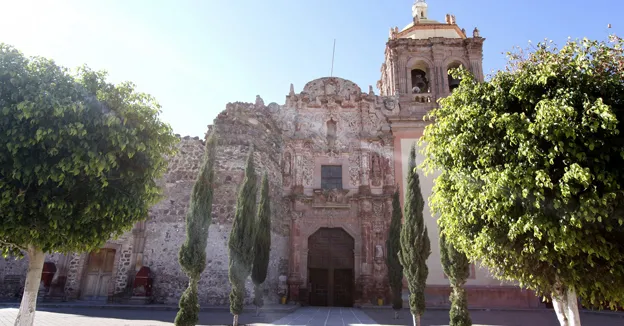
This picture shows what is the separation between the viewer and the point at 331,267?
1931 cm

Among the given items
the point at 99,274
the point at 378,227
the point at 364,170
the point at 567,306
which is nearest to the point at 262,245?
the point at 378,227

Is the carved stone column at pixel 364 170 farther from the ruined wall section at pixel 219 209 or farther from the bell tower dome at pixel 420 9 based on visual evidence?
the bell tower dome at pixel 420 9

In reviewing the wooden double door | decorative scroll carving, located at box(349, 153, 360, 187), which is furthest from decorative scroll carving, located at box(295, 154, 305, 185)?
the wooden double door

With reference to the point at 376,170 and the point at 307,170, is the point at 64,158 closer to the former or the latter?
the point at 307,170

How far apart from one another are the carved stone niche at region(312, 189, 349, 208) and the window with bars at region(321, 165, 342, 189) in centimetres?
66

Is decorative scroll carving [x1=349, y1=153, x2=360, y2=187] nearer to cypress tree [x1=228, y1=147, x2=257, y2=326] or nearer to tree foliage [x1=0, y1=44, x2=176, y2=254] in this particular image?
cypress tree [x1=228, y1=147, x2=257, y2=326]

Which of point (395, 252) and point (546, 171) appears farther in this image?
point (395, 252)

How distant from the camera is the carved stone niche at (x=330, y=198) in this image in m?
19.9

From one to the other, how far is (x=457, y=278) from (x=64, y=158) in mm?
9064

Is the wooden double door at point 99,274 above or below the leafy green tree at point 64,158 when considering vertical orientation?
below

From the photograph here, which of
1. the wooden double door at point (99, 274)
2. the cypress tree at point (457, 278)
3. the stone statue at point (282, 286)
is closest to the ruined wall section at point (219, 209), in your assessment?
the stone statue at point (282, 286)

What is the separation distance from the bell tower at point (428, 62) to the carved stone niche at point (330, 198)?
253 inches

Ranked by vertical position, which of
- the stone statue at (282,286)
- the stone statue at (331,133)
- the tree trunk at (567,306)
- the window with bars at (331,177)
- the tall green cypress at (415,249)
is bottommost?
the stone statue at (282,286)

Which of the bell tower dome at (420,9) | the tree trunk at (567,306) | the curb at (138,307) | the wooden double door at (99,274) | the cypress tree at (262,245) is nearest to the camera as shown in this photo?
the tree trunk at (567,306)
